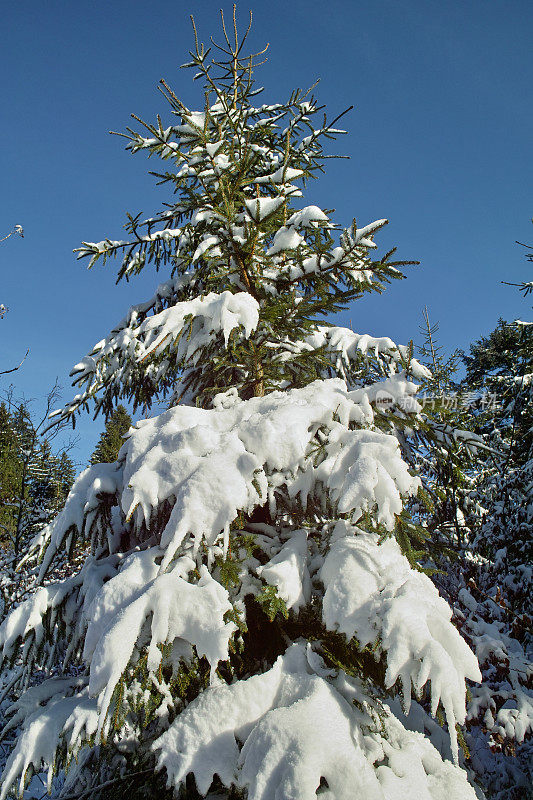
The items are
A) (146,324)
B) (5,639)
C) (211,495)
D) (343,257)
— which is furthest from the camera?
(343,257)

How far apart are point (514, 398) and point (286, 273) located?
8.47m

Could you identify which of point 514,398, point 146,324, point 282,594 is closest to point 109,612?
point 282,594

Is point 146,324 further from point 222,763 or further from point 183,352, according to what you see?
point 222,763

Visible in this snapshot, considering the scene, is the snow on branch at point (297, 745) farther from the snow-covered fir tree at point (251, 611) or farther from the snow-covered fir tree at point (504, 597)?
the snow-covered fir tree at point (504, 597)

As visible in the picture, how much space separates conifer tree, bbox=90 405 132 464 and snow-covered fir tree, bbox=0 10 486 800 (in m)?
14.9

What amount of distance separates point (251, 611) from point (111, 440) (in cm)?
1928

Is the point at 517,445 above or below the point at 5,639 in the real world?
above

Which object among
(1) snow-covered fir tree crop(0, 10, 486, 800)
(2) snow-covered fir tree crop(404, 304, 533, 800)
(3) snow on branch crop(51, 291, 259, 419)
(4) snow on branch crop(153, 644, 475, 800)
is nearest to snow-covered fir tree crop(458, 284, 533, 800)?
(2) snow-covered fir tree crop(404, 304, 533, 800)

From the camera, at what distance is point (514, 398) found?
10.3 m

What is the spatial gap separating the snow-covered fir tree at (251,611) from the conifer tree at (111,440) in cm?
1487

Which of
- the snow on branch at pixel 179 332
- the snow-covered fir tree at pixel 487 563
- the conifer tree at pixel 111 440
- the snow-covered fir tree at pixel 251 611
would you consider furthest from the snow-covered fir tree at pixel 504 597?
the conifer tree at pixel 111 440

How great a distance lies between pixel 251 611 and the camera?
2770mm

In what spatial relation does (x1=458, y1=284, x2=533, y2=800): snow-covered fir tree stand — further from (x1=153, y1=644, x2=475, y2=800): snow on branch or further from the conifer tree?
the conifer tree

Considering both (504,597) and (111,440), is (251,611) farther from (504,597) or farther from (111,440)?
(111,440)
